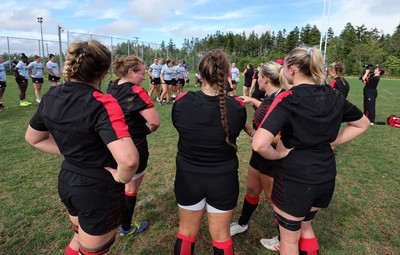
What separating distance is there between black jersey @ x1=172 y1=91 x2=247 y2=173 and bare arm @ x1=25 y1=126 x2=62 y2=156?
3.12 feet

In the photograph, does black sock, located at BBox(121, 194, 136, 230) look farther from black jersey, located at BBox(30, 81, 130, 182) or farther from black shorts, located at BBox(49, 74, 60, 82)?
black shorts, located at BBox(49, 74, 60, 82)

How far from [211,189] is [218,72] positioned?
90cm

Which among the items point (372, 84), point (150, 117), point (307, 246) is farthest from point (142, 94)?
point (372, 84)

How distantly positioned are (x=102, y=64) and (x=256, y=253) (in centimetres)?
260

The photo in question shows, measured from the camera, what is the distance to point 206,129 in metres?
1.96

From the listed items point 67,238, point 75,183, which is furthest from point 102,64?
point 67,238

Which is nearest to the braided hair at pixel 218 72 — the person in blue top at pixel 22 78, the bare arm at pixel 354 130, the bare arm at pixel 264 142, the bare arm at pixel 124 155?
the bare arm at pixel 264 142

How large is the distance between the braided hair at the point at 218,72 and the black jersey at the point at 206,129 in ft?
0.12

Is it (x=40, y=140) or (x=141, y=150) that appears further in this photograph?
(x=141, y=150)

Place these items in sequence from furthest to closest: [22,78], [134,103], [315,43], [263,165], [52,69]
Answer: [315,43]
[52,69]
[22,78]
[263,165]
[134,103]

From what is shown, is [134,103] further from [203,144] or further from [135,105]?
[203,144]

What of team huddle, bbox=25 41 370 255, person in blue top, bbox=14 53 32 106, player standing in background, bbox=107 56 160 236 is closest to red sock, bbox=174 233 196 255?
team huddle, bbox=25 41 370 255

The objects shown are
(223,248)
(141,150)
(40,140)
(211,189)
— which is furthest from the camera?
(141,150)

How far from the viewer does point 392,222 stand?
3.66 meters
